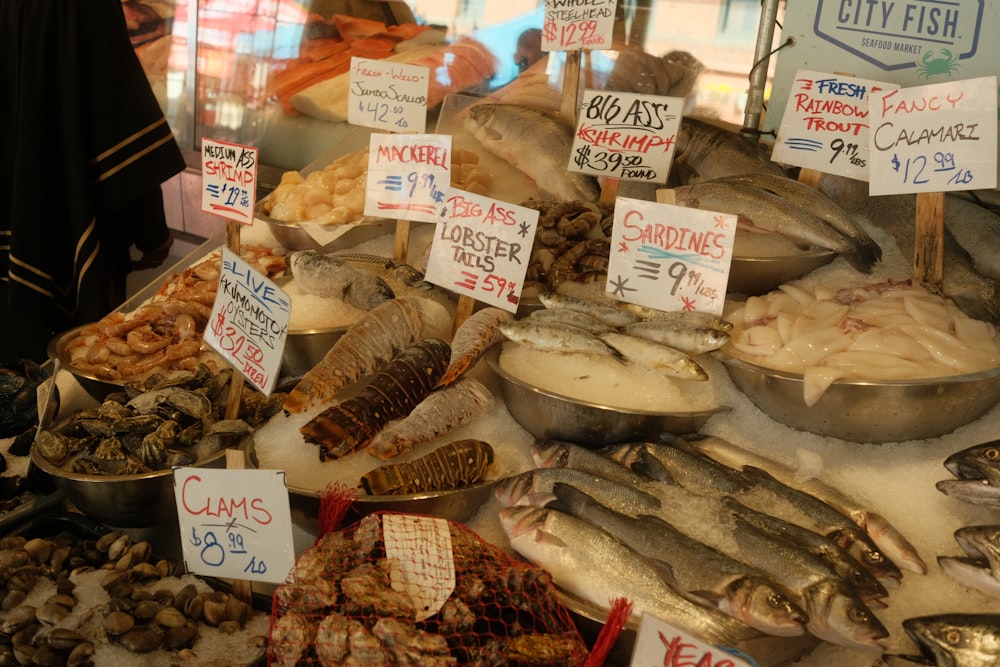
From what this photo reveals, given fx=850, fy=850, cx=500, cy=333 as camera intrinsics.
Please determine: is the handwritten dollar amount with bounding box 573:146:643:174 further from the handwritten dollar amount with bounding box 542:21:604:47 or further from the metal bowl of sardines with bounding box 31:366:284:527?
the metal bowl of sardines with bounding box 31:366:284:527

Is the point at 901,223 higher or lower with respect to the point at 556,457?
higher

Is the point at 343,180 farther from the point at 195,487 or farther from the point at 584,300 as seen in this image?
the point at 195,487

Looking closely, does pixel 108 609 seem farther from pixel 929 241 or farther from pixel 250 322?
pixel 929 241

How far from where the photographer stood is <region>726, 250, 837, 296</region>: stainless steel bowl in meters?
2.21

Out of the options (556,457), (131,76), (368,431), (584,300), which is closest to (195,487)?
(368,431)

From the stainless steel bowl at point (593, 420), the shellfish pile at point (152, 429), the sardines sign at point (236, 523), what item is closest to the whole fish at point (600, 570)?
the stainless steel bowl at point (593, 420)

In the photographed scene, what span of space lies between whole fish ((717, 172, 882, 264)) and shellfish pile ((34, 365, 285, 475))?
56.2 inches

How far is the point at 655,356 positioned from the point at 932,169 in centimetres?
76

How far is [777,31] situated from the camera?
8.95ft

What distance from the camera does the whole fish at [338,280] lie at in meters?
2.46

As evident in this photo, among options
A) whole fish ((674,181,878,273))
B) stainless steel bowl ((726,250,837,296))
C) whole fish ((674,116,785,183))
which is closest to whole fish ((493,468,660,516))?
stainless steel bowl ((726,250,837,296))

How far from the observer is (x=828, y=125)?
2.23 m

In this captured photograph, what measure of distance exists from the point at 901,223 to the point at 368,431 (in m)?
1.54

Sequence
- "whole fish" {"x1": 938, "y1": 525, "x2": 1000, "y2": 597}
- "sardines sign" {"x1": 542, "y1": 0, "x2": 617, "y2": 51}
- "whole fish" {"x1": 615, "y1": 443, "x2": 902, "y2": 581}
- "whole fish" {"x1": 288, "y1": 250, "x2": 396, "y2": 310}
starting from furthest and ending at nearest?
1. "sardines sign" {"x1": 542, "y1": 0, "x2": 617, "y2": 51}
2. "whole fish" {"x1": 288, "y1": 250, "x2": 396, "y2": 310}
3. "whole fish" {"x1": 615, "y1": 443, "x2": 902, "y2": 581}
4. "whole fish" {"x1": 938, "y1": 525, "x2": 1000, "y2": 597}
